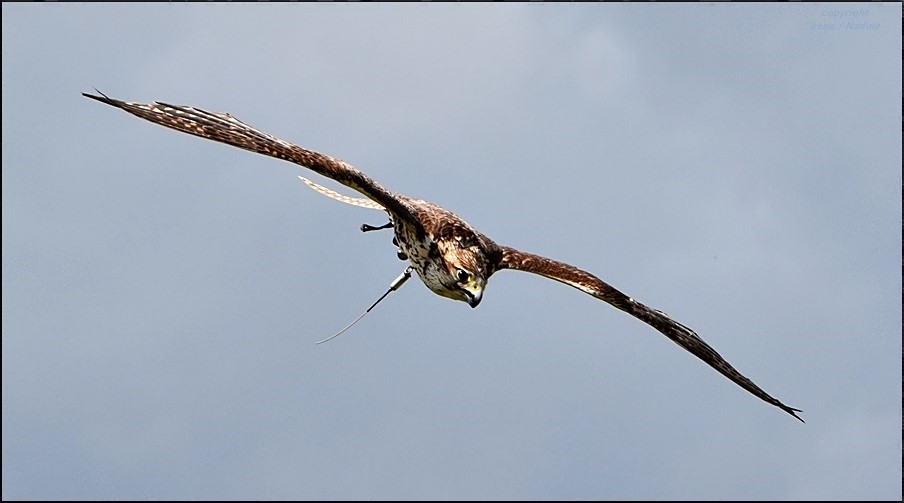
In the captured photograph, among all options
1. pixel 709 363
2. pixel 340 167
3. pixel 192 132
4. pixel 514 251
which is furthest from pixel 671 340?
pixel 192 132

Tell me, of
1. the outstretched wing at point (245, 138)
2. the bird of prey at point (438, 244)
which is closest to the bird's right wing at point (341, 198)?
the bird of prey at point (438, 244)

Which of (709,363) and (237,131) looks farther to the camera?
(709,363)

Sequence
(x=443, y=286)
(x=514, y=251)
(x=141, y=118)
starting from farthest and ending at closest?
1. (x=514, y=251)
2. (x=443, y=286)
3. (x=141, y=118)

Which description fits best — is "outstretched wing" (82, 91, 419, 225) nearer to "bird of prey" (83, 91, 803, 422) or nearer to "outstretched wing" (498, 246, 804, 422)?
"bird of prey" (83, 91, 803, 422)

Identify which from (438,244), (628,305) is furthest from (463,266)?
(628,305)

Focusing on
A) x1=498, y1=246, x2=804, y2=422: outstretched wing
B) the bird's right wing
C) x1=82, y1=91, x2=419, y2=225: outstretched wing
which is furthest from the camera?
the bird's right wing

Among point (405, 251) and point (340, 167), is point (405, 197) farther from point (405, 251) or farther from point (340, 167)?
point (340, 167)

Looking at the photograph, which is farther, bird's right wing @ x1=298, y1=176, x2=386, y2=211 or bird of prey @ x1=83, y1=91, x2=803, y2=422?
bird's right wing @ x1=298, y1=176, x2=386, y2=211

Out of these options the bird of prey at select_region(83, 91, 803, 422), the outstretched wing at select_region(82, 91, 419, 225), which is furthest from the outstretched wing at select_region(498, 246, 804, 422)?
the outstretched wing at select_region(82, 91, 419, 225)
